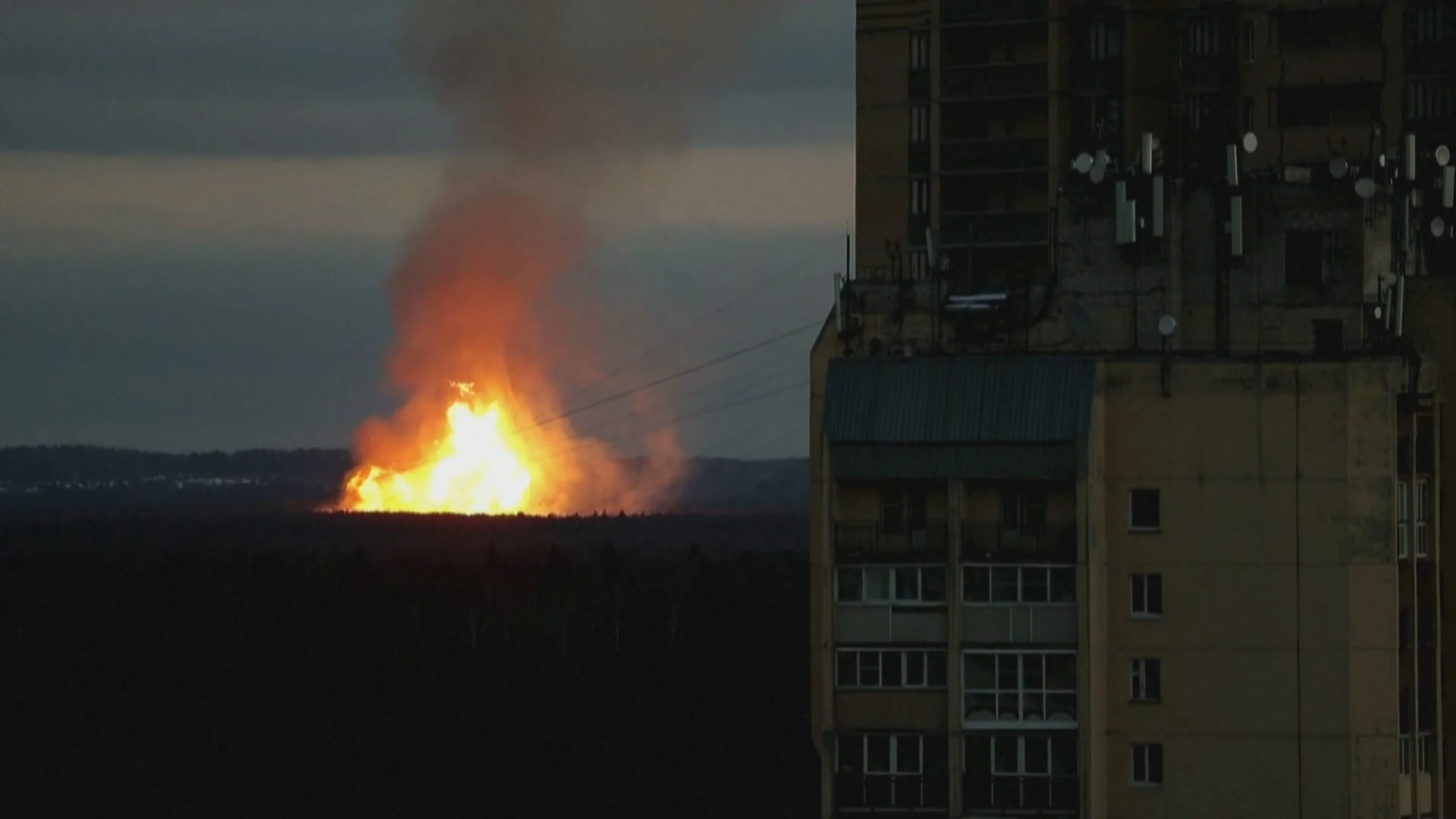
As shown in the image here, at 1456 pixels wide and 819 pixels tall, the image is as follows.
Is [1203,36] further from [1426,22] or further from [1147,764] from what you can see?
[1147,764]

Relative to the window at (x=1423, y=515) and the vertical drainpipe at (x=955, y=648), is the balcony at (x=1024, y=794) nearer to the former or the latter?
the vertical drainpipe at (x=955, y=648)

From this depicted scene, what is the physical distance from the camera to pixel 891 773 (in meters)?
61.7

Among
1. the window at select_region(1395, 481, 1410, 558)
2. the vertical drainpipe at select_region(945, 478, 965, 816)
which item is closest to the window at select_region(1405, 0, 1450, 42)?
the window at select_region(1395, 481, 1410, 558)

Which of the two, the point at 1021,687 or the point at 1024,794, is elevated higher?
the point at 1021,687

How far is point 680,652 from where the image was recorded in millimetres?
171750

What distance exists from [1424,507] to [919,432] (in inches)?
414

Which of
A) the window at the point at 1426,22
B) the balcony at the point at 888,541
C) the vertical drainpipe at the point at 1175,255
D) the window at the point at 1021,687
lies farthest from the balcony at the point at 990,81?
the window at the point at 1021,687

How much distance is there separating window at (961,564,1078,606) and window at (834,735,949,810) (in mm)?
3060

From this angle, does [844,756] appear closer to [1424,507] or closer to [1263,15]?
[1424,507]

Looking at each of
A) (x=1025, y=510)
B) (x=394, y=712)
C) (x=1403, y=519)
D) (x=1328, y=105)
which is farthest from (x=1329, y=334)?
(x=394, y=712)

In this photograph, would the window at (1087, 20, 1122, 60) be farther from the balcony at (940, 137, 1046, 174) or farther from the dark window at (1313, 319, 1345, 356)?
the dark window at (1313, 319, 1345, 356)

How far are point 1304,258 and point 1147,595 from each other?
363 inches

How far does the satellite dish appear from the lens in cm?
6581

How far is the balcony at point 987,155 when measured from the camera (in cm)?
10944
